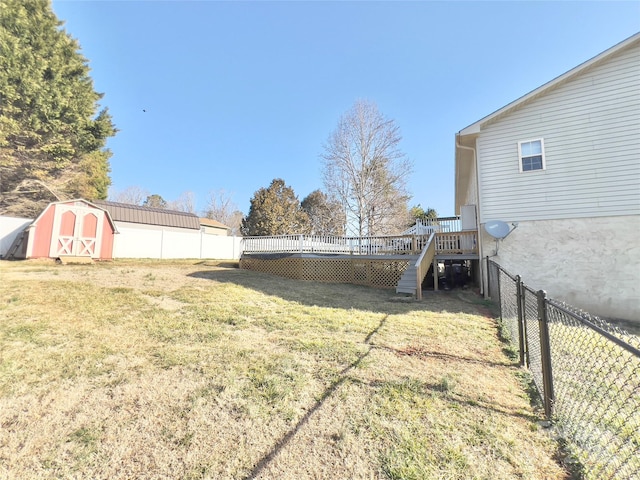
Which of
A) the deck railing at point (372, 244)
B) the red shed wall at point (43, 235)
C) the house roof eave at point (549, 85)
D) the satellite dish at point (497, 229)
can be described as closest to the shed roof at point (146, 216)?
the red shed wall at point (43, 235)

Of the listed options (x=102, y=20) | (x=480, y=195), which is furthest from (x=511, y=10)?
(x=102, y=20)

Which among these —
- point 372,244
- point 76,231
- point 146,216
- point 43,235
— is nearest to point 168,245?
point 76,231

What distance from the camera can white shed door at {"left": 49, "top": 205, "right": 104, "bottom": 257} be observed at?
41.2ft

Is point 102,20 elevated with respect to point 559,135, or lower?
elevated

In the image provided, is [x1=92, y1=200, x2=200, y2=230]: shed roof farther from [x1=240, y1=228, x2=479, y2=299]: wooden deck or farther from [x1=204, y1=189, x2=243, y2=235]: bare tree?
[x1=204, y1=189, x2=243, y2=235]: bare tree

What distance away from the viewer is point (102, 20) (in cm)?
1281

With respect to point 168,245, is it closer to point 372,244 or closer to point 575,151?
point 372,244

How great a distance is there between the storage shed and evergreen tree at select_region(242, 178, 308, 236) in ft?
45.5

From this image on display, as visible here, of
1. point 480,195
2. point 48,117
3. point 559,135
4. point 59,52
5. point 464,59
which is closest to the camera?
point 559,135

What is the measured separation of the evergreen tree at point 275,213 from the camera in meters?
27.2

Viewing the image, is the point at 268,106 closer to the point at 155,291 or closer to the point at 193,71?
the point at 193,71

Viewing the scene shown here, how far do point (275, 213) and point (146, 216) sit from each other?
35.8 feet

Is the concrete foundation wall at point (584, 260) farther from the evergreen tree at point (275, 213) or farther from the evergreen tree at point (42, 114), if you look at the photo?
the evergreen tree at point (42, 114)

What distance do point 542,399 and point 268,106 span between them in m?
21.8
